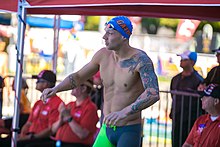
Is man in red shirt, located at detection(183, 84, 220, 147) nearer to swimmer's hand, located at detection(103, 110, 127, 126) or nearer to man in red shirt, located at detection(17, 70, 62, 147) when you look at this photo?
swimmer's hand, located at detection(103, 110, 127, 126)

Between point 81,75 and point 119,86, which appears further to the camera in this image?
point 81,75

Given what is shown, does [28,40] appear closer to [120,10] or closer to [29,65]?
[29,65]

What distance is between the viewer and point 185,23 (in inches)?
550

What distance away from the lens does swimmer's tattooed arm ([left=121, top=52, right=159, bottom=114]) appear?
5434 mm

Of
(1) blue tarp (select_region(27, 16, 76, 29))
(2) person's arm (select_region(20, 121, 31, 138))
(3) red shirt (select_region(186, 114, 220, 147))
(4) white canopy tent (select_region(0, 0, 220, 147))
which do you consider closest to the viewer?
(4) white canopy tent (select_region(0, 0, 220, 147))

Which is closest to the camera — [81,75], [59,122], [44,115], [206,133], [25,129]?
[81,75]

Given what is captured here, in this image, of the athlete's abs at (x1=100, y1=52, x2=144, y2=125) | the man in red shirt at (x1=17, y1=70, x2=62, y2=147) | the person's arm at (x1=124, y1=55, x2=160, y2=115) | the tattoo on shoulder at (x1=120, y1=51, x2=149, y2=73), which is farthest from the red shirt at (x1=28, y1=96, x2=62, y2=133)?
the person's arm at (x1=124, y1=55, x2=160, y2=115)

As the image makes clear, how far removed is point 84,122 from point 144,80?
8.76 feet

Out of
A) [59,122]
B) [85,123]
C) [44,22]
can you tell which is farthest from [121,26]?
[44,22]

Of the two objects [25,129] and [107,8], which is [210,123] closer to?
[107,8]

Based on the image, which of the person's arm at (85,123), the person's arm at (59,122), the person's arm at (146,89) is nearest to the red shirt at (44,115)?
the person's arm at (59,122)

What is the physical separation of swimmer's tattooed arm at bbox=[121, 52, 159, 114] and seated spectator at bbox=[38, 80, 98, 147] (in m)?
2.39

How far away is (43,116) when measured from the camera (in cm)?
877

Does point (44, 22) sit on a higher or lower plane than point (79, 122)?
higher
